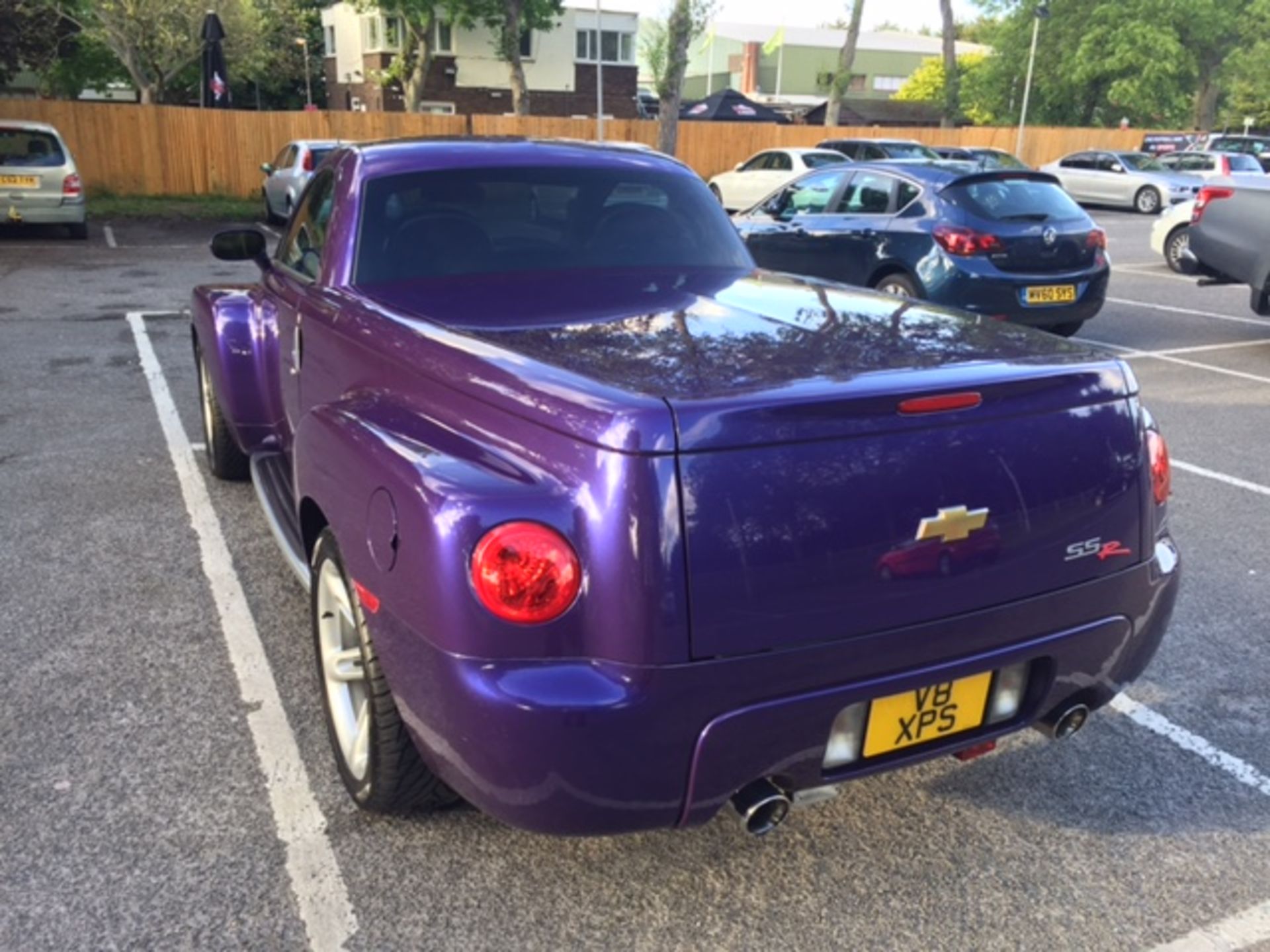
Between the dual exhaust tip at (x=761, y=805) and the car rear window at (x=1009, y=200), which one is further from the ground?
the car rear window at (x=1009, y=200)

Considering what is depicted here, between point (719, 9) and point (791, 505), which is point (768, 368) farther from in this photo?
point (719, 9)

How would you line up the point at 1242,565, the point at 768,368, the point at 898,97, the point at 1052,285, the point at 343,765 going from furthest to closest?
1. the point at 898,97
2. the point at 1052,285
3. the point at 1242,565
4. the point at 343,765
5. the point at 768,368

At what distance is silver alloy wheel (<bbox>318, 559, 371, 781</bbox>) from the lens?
2.81 metres

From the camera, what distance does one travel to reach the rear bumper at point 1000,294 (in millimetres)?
8164

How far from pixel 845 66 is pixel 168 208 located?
938 inches

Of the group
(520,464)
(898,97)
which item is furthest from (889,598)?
(898,97)

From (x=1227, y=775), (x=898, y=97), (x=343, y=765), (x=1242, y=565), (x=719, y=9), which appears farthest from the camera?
(x=898, y=97)

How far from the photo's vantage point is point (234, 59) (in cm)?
3625

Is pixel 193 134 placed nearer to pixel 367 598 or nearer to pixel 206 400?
pixel 206 400

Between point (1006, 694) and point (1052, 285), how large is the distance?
6.66 metres

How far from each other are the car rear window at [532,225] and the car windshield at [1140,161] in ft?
86.8

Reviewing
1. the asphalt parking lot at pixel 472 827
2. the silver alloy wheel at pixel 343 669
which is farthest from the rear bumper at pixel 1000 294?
the silver alloy wheel at pixel 343 669

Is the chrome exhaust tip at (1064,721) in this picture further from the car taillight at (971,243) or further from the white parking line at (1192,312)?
the white parking line at (1192,312)

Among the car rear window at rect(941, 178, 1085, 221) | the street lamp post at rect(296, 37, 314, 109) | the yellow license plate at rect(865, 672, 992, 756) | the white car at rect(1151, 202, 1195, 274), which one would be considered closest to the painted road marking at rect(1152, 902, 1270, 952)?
the yellow license plate at rect(865, 672, 992, 756)
